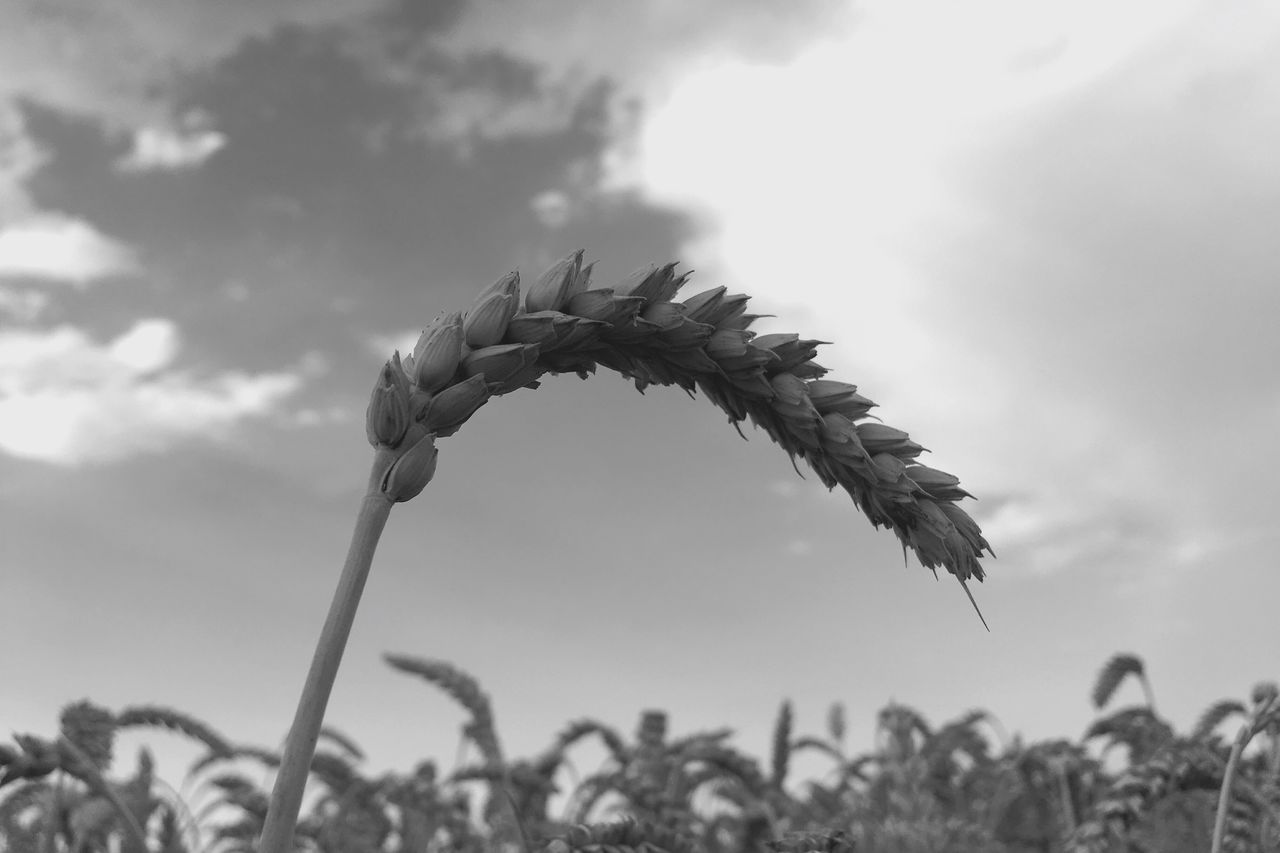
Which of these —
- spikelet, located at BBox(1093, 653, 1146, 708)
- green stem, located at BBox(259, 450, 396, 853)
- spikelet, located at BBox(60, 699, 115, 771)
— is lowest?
green stem, located at BBox(259, 450, 396, 853)

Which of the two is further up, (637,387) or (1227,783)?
(637,387)

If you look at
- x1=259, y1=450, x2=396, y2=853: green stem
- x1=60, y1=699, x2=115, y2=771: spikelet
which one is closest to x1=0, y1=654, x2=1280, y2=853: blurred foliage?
x1=60, y1=699, x2=115, y2=771: spikelet

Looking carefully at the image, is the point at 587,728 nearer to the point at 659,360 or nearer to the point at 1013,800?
the point at 1013,800

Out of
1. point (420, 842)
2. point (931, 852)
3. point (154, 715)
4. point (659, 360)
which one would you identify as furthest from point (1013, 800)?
point (659, 360)

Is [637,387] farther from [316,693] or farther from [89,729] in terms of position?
[89,729]

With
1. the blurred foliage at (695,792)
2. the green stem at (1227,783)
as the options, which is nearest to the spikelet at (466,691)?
the blurred foliage at (695,792)

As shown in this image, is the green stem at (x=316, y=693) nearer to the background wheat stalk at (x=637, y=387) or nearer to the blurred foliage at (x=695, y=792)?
the background wheat stalk at (x=637, y=387)

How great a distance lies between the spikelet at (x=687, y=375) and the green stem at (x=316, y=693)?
133mm

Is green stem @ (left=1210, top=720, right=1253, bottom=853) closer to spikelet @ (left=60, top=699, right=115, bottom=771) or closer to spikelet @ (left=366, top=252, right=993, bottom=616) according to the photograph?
spikelet @ (left=366, top=252, right=993, bottom=616)

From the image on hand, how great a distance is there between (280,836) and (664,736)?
6527mm

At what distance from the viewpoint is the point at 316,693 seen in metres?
2.07

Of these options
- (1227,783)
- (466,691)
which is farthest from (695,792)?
(1227,783)

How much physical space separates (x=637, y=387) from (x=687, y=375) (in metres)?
0.12

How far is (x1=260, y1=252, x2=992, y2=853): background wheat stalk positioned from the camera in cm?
219
